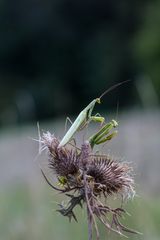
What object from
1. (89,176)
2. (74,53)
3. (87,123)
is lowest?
(89,176)

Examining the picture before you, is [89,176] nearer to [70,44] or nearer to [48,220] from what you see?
[48,220]

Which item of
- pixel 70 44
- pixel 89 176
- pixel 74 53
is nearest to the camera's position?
pixel 89 176

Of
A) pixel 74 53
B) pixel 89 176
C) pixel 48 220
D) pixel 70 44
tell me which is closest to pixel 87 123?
pixel 89 176

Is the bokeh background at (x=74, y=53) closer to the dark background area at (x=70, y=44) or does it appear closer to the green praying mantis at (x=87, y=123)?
the dark background area at (x=70, y=44)

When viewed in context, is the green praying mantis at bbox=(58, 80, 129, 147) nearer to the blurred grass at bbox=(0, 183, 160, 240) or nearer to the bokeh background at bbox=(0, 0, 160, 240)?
the blurred grass at bbox=(0, 183, 160, 240)

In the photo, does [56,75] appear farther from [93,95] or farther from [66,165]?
[66,165]

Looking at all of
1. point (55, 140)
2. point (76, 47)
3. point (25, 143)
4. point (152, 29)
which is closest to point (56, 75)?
point (76, 47)

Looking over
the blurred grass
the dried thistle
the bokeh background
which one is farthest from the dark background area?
the dried thistle
